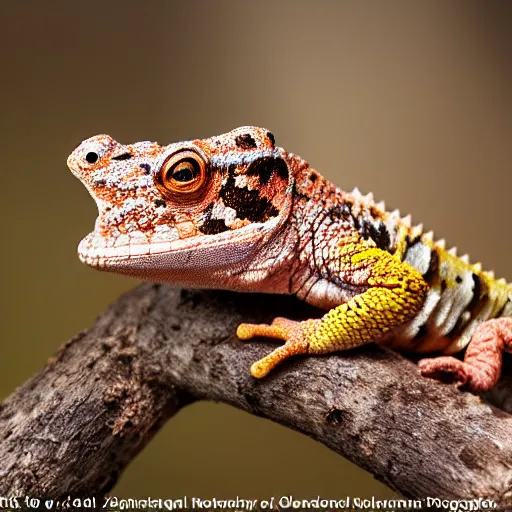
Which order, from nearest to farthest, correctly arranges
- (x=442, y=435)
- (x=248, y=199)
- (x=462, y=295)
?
(x=442, y=435)
(x=248, y=199)
(x=462, y=295)

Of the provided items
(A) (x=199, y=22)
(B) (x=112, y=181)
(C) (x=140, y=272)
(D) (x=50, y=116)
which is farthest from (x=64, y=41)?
(C) (x=140, y=272)

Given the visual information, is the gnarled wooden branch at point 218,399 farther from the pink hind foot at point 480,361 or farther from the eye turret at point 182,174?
the eye turret at point 182,174

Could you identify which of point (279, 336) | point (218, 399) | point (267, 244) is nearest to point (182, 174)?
point (267, 244)

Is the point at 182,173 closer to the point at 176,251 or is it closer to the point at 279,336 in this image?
the point at 176,251

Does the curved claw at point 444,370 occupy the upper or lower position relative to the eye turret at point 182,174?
lower

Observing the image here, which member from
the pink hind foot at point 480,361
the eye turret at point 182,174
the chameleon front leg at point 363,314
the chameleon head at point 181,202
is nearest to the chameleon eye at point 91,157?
the chameleon head at point 181,202

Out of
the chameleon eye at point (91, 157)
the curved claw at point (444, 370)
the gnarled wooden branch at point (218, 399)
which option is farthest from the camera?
the chameleon eye at point (91, 157)

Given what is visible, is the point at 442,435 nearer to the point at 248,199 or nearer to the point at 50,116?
the point at 248,199
